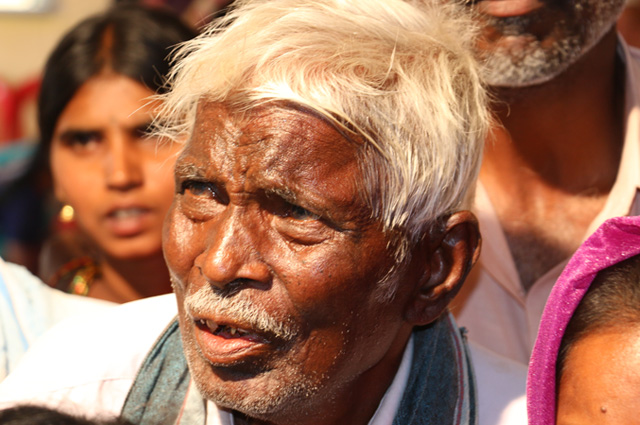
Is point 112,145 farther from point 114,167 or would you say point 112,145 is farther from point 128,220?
point 128,220

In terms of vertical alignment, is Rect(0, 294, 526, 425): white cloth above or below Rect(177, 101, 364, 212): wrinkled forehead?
below

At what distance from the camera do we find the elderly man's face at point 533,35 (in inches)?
93.7

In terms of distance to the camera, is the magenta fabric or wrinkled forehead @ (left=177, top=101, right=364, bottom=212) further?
wrinkled forehead @ (left=177, top=101, right=364, bottom=212)

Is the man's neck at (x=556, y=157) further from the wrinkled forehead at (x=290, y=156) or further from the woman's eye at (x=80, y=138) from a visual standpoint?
the woman's eye at (x=80, y=138)

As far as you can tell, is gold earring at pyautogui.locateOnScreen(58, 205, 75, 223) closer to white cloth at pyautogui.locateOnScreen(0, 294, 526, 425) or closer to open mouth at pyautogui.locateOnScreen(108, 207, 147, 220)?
open mouth at pyautogui.locateOnScreen(108, 207, 147, 220)

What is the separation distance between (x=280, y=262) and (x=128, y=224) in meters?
1.49

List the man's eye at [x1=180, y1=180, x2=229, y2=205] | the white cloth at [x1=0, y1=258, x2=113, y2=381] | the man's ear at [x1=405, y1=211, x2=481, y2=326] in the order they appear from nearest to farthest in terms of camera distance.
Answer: the man's eye at [x1=180, y1=180, x2=229, y2=205], the man's ear at [x1=405, y1=211, x2=481, y2=326], the white cloth at [x1=0, y1=258, x2=113, y2=381]

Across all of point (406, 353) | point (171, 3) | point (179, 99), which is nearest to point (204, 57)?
point (179, 99)

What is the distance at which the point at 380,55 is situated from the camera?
1821mm

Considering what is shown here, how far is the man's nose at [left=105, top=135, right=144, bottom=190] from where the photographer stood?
2.98m

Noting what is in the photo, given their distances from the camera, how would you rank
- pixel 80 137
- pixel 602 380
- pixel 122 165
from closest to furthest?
pixel 602 380 < pixel 122 165 < pixel 80 137

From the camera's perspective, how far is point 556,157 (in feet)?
8.82

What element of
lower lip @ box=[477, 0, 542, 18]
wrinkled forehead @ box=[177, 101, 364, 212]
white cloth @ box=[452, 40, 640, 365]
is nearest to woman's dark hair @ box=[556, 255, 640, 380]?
wrinkled forehead @ box=[177, 101, 364, 212]

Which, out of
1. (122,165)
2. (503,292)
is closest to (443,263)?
(503,292)
